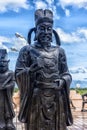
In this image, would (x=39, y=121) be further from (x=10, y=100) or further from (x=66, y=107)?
(x=10, y=100)

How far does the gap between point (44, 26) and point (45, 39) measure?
18 cm

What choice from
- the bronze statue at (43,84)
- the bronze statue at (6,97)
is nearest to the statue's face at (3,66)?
the bronze statue at (6,97)

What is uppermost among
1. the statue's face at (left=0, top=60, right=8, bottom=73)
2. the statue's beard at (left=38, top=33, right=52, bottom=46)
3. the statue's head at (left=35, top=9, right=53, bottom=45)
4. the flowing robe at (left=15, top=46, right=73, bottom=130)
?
the statue's head at (left=35, top=9, right=53, bottom=45)

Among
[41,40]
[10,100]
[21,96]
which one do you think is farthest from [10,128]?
[41,40]

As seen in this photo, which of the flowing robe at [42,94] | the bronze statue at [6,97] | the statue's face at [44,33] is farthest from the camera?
the bronze statue at [6,97]

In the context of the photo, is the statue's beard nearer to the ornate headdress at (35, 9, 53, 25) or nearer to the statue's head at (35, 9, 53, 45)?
the statue's head at (35, 9, 53, 45)

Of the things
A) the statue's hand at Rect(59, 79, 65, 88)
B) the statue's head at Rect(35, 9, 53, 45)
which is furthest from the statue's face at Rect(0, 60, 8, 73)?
the statue's hand at Rect(59, 79, 65, 88)

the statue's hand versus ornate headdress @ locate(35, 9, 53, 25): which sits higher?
ornate headdress @ locate(35, 9, 53, 25)

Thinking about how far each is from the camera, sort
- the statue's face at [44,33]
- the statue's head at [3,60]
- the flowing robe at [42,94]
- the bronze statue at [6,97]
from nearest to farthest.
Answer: the flowing robe at [42,94], the statue's face at [44,33], the statue's head at [3,60], the bronze statue at [6,97]

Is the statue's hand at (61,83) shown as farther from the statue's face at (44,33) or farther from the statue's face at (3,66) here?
the statue's face at (3,66)

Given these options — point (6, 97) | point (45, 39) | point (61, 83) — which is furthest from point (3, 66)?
point (61, 83)

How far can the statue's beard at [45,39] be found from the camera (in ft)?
20.0

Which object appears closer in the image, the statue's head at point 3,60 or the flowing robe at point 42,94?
the flowing robe at point 42,94

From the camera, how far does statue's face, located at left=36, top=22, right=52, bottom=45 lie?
20.0 ft
